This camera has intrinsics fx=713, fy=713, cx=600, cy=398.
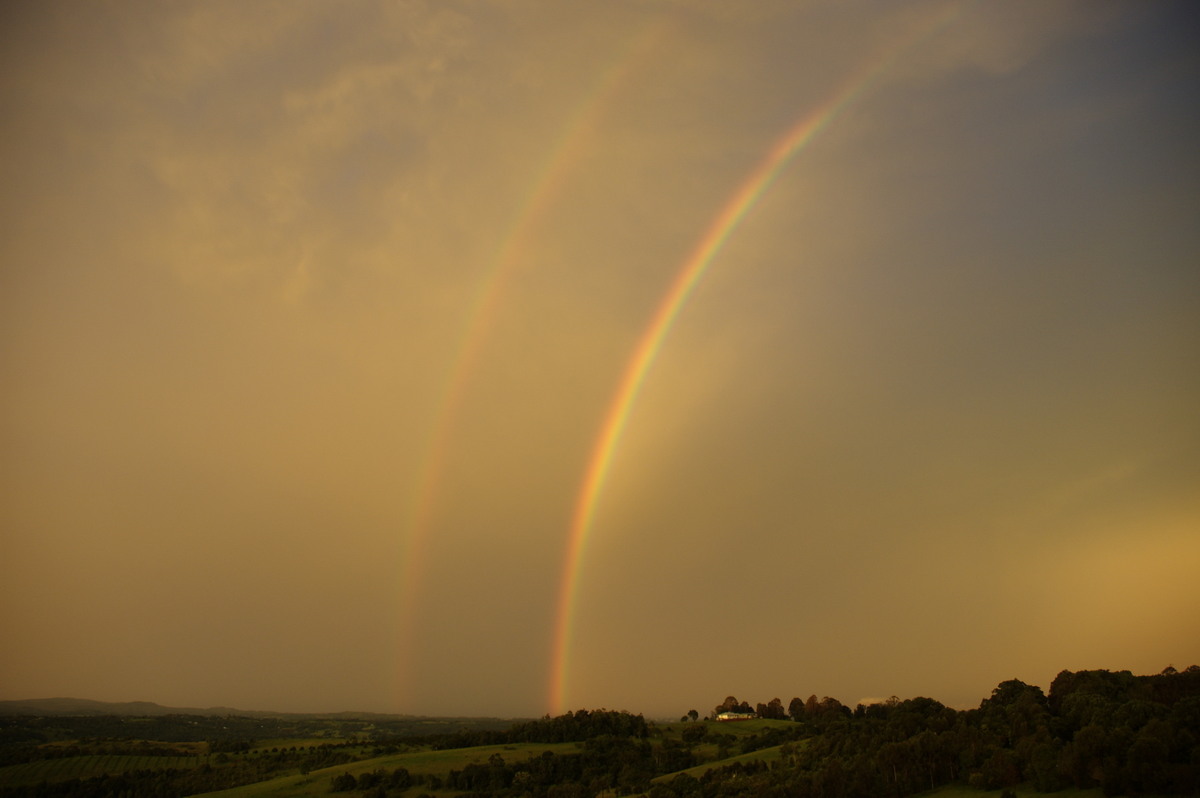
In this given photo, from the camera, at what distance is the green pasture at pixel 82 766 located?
13298cm

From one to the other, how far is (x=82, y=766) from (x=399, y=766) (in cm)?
7897

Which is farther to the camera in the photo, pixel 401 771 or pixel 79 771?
pixel 79 771

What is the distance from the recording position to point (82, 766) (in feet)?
472

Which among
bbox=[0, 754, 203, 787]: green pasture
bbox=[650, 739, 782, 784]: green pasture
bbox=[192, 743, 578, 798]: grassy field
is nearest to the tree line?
bbox=[650, 739, 782, 784]: green pasture

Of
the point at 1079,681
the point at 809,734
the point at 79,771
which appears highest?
the point at 1079,681

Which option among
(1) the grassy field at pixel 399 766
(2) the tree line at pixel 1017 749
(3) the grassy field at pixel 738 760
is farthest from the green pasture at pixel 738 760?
(1) the grassy field at pixel 399 766

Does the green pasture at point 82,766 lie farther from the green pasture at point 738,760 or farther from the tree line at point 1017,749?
the tree line at point 1017,749

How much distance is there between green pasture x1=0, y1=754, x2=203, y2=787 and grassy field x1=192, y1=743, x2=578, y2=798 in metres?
45.7

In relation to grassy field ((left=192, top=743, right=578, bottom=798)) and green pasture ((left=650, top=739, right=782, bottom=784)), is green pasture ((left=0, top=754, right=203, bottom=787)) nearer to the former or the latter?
grassy field ((left=192, top=743, right=578, bottom=798))

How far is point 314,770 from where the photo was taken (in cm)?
12512

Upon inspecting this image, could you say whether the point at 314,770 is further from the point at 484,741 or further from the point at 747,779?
the point at 747,779

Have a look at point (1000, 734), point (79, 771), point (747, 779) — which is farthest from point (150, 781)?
point (1000, 734)

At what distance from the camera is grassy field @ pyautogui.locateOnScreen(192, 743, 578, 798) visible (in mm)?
105562

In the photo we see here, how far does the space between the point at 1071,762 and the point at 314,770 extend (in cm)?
11845
